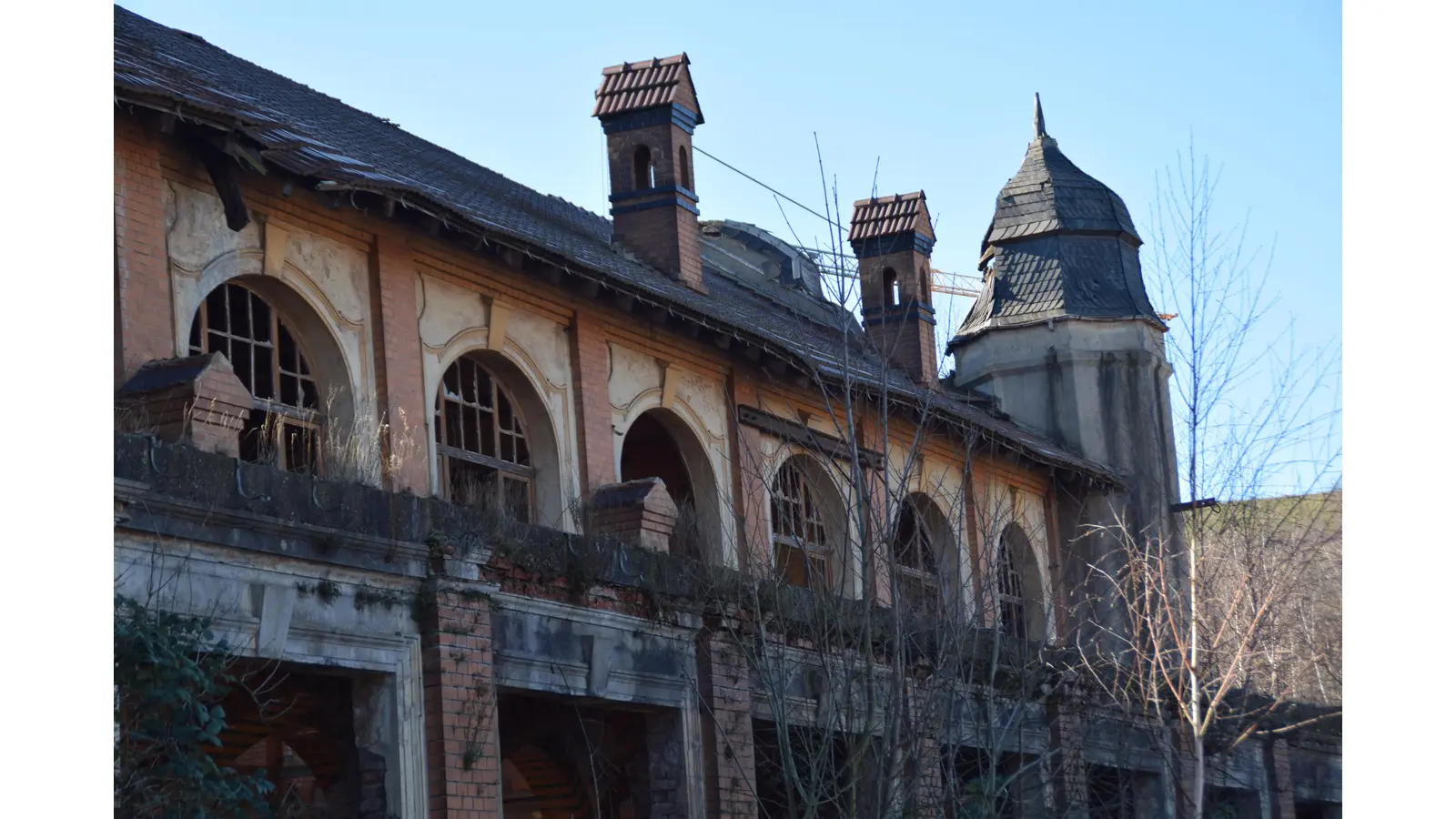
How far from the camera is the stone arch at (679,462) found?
18844 millimetres

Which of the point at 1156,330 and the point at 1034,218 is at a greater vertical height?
the point at 1034,218

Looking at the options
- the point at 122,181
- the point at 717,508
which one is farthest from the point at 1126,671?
the point at 122,181

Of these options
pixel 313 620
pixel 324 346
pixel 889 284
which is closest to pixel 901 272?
pixel 889 284

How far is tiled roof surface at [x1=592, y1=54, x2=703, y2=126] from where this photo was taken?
22.0 metres

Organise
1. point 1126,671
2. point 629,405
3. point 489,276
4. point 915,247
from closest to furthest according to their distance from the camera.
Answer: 1. point 489,276
2. point 629,405
3. point 1126,671
4. point 915,247

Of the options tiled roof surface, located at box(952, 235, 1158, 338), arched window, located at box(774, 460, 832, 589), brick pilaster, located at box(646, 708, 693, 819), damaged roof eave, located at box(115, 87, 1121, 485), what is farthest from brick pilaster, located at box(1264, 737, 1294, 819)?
brick pilaster, located at box(646, 708, 693, 819)

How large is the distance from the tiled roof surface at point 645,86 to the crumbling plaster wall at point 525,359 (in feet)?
17.8

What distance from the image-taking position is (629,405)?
18.2 m

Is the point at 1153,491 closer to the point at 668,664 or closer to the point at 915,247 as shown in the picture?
Result: the point at 915,247

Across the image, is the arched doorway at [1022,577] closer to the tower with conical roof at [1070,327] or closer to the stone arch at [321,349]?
the tower with conical roof at [1070,327]

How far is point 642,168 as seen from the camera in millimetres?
22234

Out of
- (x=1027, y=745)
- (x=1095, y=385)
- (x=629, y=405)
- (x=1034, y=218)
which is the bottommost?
(x=1027, y=745)

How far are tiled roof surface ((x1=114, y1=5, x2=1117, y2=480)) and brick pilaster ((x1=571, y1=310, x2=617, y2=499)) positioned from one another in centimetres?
68

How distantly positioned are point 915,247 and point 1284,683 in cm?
868
